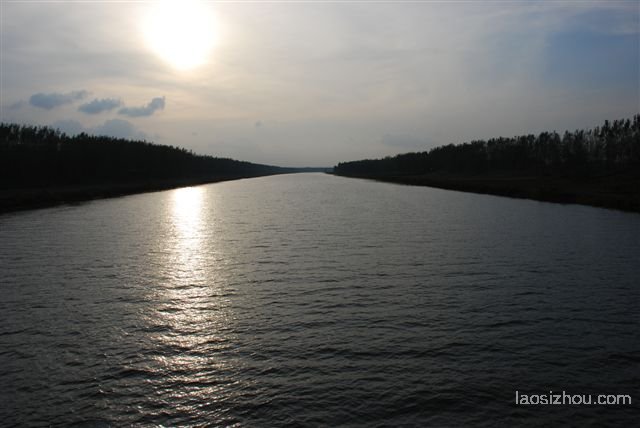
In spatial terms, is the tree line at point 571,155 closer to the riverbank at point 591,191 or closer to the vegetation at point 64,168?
the riverbank at point 591,191

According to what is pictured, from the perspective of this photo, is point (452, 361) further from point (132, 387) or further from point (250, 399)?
point (132, 387)

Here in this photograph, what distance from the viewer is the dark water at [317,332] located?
12.6m

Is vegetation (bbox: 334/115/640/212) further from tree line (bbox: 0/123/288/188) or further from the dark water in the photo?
tree line (bbox: 0/123/288/188)

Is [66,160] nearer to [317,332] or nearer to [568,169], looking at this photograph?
[317,332]

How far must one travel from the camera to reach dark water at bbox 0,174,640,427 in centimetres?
1256

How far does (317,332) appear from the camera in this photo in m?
17.8

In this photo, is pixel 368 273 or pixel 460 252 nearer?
pixel 368 273

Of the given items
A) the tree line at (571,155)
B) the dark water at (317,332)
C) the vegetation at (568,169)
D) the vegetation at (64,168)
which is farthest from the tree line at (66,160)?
the tree line at (571,155)

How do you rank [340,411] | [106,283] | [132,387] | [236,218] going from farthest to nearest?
1. [236,218]
2. [106,283]
3. [132,387]
4. [340,411]

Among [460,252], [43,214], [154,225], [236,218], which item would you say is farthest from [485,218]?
[43,214]

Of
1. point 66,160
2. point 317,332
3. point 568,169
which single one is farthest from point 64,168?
point 568,169

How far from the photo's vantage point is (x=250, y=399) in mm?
12930

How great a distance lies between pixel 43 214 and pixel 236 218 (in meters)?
26.8

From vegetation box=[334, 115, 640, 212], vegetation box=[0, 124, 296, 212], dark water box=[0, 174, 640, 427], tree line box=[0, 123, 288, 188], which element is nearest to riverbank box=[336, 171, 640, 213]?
vegetation box=[334, 115, 640, 212]
